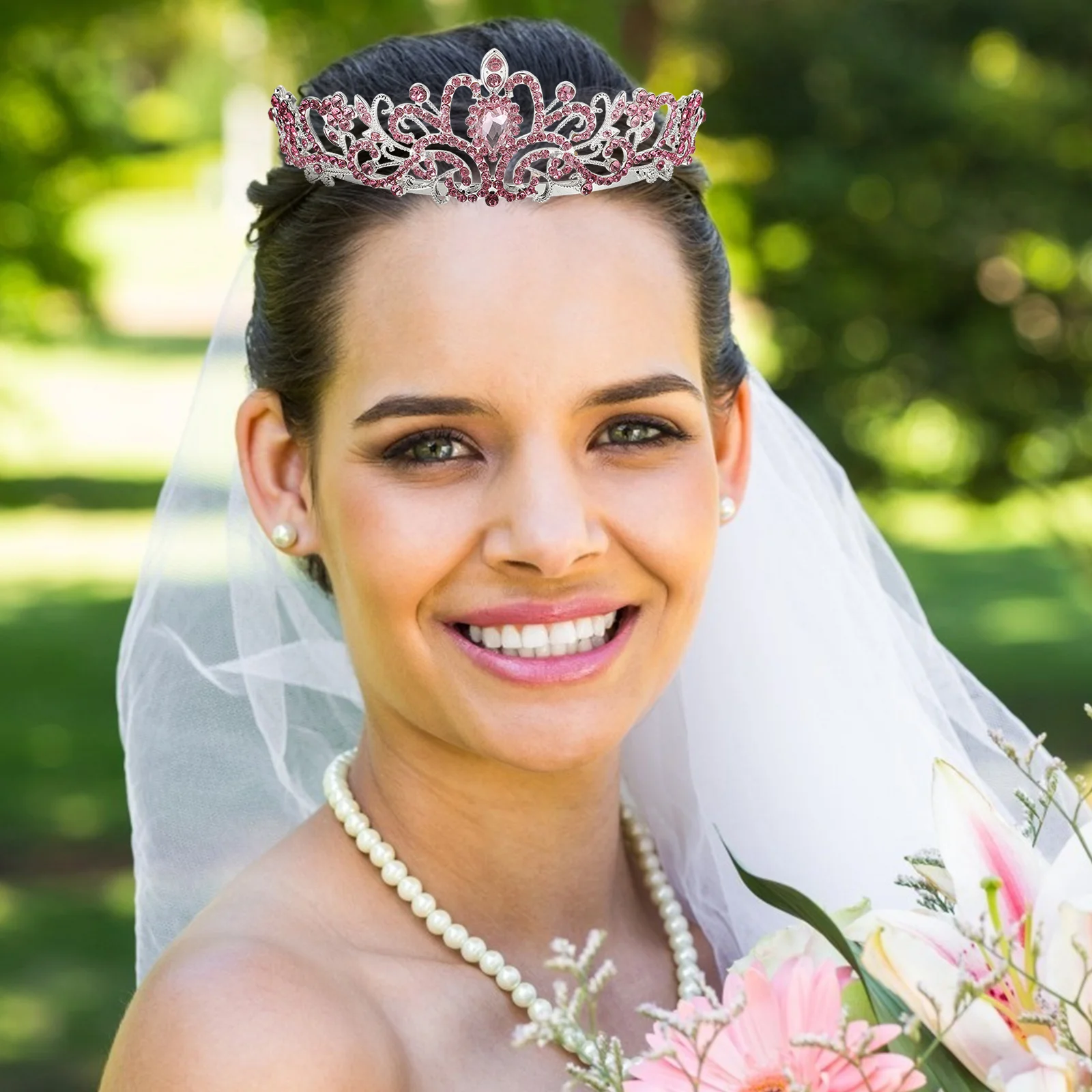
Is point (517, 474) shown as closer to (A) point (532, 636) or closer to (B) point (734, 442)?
(A) point (532, 636)

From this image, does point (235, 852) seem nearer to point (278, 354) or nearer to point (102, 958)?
point (278, 354)

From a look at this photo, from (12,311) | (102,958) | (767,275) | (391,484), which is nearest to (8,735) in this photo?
(12,311)

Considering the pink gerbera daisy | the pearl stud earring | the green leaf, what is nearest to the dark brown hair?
the pearl stud earring

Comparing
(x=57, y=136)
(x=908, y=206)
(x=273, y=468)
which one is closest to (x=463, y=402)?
(x=273, y=468)

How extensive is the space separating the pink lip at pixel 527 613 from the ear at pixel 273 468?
337mm

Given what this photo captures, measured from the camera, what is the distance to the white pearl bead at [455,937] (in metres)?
2.49

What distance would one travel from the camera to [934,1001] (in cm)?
160

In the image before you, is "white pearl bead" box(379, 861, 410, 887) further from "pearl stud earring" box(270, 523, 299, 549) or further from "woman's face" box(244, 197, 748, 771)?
"pearl stud earring" box(270, 523, 299, 549)

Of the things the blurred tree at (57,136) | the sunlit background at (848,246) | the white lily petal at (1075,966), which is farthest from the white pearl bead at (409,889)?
the blurred tree at (57,136)

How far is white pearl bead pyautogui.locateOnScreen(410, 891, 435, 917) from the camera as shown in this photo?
2504mm

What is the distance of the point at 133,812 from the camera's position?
2844 millimetres

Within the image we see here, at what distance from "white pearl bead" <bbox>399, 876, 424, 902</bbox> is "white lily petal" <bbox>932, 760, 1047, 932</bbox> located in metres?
0.91

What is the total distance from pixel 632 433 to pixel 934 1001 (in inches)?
39.6

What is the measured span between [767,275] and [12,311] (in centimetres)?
462
